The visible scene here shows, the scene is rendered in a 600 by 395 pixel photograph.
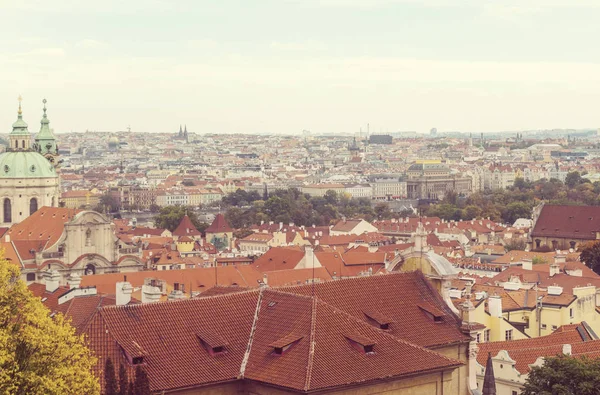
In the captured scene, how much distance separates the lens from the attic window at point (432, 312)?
31711 millimetres

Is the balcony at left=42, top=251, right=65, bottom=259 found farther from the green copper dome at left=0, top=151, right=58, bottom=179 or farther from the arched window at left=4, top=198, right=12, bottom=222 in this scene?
the green copper dome at left=0, top=151, right=58, bottom=179

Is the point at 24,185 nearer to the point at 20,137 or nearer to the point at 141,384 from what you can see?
the point at 20,137

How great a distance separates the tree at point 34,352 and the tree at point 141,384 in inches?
31.2

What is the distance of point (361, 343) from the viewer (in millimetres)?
27438

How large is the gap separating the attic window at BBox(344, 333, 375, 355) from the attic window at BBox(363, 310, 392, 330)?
2.35 m

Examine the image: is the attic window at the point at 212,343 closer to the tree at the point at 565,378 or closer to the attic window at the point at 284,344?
the attic window at the point at 284,344

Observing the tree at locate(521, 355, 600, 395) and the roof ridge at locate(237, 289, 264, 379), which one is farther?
the tree at locate(521, 355, 600, 395)

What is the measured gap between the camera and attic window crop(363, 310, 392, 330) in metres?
30.1

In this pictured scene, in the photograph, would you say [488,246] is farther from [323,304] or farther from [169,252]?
[323,304]

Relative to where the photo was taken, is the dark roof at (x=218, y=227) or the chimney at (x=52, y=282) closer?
the chimney at (x=52, y=282)

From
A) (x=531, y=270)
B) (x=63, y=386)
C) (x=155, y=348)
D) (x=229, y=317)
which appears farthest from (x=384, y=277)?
(x=531, y=270)

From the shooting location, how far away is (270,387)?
2656 centimetres

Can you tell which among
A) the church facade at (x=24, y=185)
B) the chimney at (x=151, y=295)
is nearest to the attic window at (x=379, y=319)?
the chimney at (x=151, y=295)

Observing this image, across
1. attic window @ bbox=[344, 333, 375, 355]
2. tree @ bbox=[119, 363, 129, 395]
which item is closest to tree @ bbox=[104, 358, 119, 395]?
tree @ bbox=[119, 363, 129, 395]
